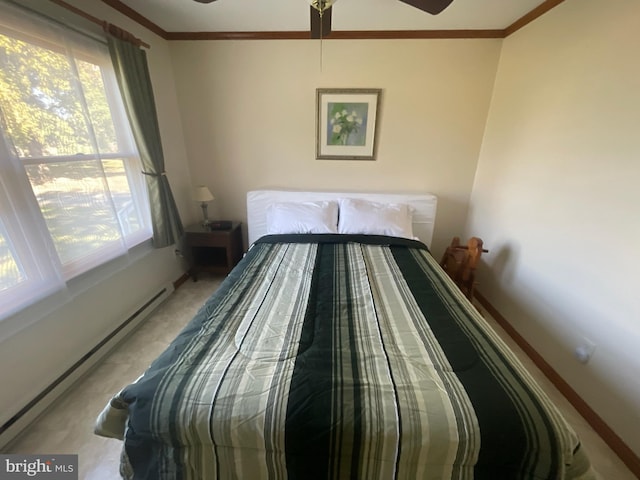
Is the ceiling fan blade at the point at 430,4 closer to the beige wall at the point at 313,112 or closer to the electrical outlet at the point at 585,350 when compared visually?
the beige wall at the point at 313,112

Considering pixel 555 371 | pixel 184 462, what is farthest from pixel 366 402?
pixel 555 371

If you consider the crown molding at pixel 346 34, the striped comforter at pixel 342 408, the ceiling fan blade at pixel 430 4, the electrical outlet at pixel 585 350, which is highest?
the crown molding at pixel 346 34

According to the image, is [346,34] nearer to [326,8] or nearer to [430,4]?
[326,8]

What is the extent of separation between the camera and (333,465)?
824mm

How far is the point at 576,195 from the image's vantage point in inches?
61.4

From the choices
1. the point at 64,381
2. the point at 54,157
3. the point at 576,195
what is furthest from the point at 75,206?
the point at 576,195

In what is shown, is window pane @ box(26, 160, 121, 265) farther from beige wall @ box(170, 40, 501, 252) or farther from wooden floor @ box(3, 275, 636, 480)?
beige wall @ box(170, 40, 501, 252)

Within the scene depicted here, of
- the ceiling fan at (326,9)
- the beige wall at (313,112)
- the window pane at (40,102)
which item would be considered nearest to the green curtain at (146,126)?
the window pane at (40,102)

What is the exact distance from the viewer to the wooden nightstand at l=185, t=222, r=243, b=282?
2.60 m

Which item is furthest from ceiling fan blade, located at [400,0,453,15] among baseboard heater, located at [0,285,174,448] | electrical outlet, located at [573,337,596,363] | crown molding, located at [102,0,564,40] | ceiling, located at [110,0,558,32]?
baseboard heater, located at [0,285,174,448]

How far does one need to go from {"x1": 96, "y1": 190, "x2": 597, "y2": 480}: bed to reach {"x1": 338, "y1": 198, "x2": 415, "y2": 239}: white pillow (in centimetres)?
105

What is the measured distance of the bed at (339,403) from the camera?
2.64 ft

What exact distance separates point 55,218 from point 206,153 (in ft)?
4.94

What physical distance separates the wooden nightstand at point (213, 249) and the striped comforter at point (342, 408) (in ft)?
4.88
